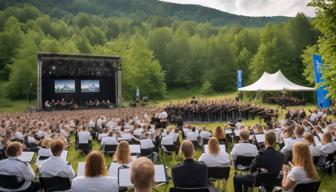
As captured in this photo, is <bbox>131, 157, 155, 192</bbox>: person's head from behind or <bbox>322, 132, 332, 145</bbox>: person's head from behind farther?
<bbox>322, 132, 332, 145</bbox>: person's head from behind

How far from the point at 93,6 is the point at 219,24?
177ft

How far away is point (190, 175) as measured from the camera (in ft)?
16.6

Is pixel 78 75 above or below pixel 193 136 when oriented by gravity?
above

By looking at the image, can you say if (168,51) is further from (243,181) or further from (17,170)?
(17,170)

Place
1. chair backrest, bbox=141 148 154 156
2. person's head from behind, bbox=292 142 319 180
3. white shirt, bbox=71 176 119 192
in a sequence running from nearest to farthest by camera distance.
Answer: white shirt, bbox=71 176 119 192 → person's head from behind, bbox=292 142 319 180 → chair backrest, bbox=141 148 154 156

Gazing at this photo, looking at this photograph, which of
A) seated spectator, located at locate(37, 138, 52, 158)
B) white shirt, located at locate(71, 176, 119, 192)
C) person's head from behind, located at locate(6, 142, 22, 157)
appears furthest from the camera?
seated spectator, located at locate(37, 138, 52, 158)

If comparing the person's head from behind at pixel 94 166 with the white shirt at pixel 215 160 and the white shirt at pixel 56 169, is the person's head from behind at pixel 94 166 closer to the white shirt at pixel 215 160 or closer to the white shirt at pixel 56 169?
the white shirt at pixel 56 169

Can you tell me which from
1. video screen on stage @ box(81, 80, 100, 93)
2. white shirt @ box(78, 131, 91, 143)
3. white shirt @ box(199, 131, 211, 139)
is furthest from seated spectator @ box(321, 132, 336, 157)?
video screen on stage @ box(81, 80, 100, 93)

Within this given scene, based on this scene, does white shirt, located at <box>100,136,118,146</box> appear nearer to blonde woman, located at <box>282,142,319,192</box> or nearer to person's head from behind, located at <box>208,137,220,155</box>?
person's head from behind, located at <box>208,137,220,155</box>

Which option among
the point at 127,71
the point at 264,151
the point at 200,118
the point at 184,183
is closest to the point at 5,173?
the point at 184,183

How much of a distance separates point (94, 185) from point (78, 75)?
33.5 metres

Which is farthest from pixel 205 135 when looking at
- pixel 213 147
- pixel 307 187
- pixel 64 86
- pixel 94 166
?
pixel 64 86

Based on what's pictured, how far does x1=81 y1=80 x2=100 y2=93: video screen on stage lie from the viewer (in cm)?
3722

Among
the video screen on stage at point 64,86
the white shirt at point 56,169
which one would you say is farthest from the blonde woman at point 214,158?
the video screen on stage at point 64,86
